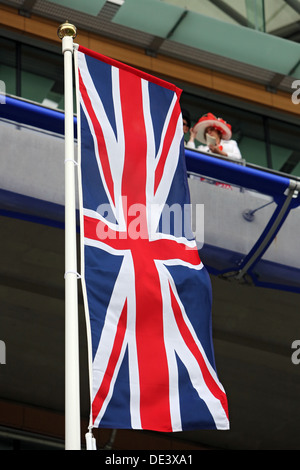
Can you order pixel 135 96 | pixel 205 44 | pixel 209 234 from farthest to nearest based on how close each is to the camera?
pixel 205 44 < pixel 209 234 < pixel 135 96

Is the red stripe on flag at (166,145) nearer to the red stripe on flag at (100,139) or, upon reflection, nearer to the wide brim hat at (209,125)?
the red stripe on flag at (100,139)

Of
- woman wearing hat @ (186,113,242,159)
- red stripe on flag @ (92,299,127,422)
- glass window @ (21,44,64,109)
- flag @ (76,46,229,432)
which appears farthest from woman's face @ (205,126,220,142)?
red stripe on flag @ (92,299,127,422)

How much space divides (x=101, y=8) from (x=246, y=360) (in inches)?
250

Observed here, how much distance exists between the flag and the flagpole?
16 cm

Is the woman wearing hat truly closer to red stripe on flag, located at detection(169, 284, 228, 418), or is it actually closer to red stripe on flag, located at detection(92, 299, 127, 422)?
red stripe on flag, located at detection(169, 284, 228, 418)

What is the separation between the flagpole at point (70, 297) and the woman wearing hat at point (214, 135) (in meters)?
5.01

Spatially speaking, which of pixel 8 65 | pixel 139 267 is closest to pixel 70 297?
pixel 139 267

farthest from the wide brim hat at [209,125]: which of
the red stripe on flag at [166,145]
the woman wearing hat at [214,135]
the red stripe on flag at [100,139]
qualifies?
the red stripe on flag at [100,139]

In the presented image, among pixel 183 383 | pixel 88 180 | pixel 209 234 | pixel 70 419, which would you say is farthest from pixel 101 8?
pixel 70 419

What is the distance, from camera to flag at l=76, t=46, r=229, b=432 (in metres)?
6.08

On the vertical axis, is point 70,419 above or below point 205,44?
below

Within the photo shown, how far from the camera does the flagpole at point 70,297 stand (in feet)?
17.4

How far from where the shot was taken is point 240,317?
1426cm
